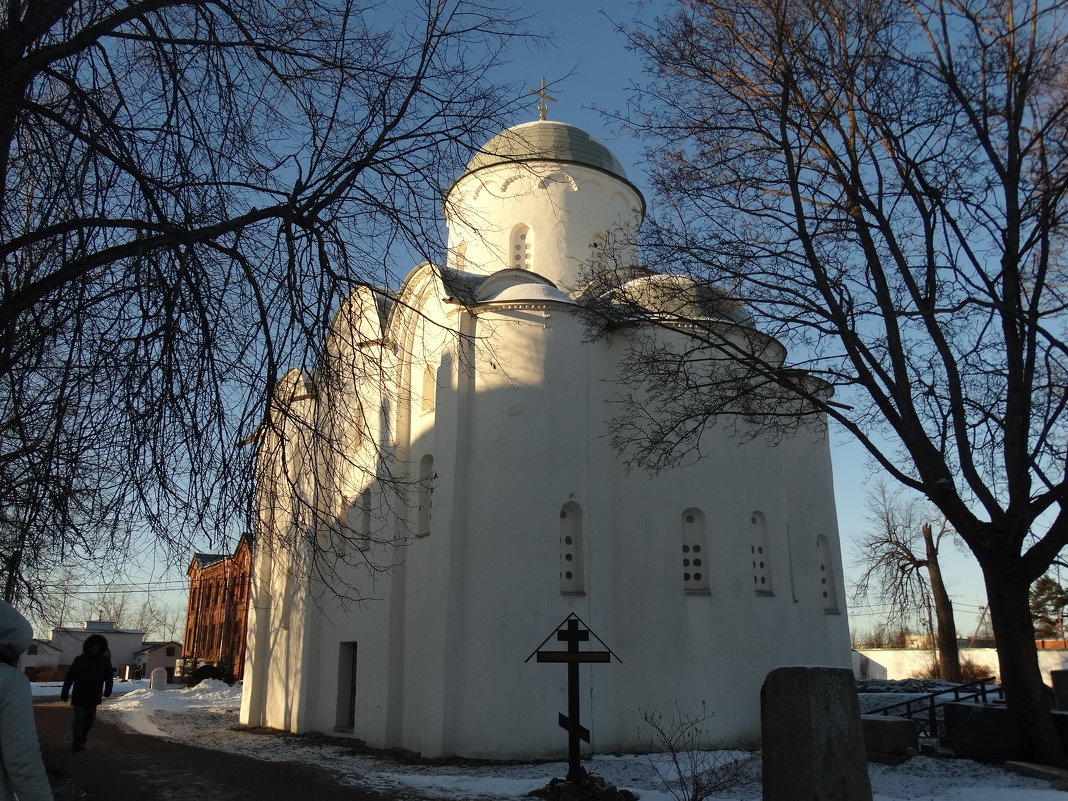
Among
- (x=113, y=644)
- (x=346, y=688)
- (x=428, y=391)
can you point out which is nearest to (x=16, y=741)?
(x=428, y=391)

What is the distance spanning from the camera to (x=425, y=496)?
47.6ft

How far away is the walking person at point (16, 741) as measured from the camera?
325cm

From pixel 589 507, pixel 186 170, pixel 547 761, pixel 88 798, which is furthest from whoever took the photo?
pixel 589 507

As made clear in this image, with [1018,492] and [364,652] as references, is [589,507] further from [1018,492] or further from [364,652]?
[1018,492]

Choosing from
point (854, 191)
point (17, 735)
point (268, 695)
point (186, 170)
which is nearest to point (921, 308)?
point (854, 191)

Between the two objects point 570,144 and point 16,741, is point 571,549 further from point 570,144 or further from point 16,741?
point 16,741

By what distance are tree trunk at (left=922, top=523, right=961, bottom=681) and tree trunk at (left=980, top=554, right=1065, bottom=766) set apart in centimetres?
1776

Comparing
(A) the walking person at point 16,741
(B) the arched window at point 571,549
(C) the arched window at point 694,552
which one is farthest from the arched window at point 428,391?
(A) the walking person at point 16,741

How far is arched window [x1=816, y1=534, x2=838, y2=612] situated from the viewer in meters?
A: 16.4

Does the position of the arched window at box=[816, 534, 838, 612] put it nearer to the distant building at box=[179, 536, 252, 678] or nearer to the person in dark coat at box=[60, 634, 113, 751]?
the person in dark coat at box=[60, 634, 113, 751]

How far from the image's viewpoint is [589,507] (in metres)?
13.8

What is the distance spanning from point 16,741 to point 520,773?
29.2ft

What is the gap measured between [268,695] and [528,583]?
29.0ft

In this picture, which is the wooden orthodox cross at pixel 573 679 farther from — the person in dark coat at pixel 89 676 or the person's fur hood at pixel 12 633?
the person's fur hood at pixel 12 633
